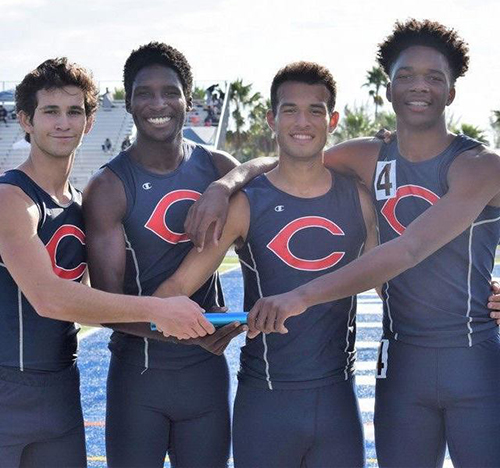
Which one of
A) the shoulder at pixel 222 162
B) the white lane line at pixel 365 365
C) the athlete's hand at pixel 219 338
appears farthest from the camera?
the white lane line at pixel 365 365

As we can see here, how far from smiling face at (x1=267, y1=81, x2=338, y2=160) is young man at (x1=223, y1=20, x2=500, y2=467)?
0.32m

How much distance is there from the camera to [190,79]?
4043 mm

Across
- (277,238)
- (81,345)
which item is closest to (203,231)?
(277,238)

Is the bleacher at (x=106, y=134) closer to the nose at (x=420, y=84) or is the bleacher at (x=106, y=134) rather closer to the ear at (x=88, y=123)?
the ear at (x=88, y=123)

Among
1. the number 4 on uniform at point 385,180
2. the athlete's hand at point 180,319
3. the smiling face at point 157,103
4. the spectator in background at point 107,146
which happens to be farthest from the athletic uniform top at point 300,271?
the spectator in background at point 107,146

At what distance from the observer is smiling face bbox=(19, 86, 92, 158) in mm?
3561

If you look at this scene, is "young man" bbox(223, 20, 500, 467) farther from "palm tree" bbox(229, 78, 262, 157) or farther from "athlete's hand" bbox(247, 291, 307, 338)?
"palm tree" bbox(229, 78, 262, 157)

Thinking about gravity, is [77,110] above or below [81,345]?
above

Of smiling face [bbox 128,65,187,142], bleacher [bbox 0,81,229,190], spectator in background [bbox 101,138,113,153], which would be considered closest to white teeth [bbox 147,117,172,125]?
smiling face [bbox 128,65,187,142]

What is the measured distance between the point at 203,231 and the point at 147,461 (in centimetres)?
106

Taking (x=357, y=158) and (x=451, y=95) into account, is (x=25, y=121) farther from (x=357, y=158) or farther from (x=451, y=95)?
(x=451, y=95)

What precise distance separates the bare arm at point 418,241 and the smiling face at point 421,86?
260 millimetres

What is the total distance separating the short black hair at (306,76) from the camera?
3.63 m

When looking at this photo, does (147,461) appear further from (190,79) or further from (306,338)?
(190,79)
